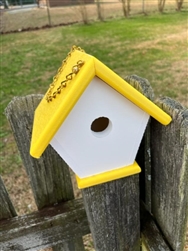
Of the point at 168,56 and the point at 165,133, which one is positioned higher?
the point at 165,133

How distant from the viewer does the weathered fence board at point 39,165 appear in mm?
1116

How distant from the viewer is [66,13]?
1720cm

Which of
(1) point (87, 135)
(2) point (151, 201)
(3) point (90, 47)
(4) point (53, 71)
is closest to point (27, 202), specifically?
(2) point (151, 201)

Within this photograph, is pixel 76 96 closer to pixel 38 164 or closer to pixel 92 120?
pixel 92 120

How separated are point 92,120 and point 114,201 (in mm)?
339

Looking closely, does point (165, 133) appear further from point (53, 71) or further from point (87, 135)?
point (53, 71)

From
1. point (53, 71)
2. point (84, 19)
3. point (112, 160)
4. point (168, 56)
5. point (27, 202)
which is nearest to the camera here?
point (112, 160)

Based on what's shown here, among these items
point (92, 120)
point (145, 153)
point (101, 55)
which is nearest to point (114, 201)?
point (145, 153)

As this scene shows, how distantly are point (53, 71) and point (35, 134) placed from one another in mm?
5167

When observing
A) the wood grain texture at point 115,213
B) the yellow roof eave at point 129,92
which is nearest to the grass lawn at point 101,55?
the wood grain texture at point 115,213

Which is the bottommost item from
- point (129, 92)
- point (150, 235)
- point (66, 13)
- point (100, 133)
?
point (66, 13)

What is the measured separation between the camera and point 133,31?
935 centimetres

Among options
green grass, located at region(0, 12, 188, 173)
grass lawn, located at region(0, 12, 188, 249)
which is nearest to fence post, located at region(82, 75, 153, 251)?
grass lawn, located at region(0, 12, 188, 249)

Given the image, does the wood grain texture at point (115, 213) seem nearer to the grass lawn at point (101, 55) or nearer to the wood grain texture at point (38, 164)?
the wood grain texture at point (38, 164)
